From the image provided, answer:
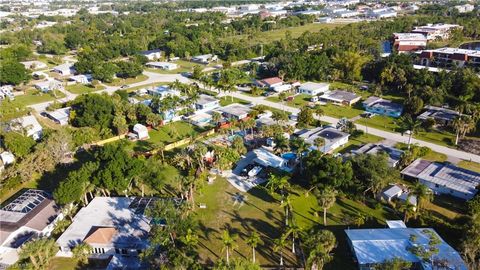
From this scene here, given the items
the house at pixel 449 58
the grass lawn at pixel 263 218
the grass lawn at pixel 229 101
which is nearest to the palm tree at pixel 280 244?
the grass lawn at pixel 263 218

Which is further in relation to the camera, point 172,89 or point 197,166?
point 172,89

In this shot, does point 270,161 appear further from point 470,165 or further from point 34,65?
point 34,65

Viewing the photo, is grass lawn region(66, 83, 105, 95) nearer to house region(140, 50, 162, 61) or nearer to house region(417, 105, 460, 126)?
house region(140, 50, 162, 61)

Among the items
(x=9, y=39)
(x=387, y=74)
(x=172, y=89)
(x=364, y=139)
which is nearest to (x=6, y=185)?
(x=172, y=89)

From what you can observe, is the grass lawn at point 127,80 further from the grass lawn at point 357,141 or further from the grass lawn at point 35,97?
the grass lawn at point 357,141

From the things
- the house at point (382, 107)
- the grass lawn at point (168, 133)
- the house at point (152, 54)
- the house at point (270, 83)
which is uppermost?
the house at point (152, 54)

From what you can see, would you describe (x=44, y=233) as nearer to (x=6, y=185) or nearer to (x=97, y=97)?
(x=6, y=185)

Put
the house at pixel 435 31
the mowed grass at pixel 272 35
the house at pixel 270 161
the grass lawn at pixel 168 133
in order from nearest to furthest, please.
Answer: the house at pixel 270 161 < the grass lawn at pixel 168 133 < the house at pixel 435 31 < the mowed grass at pixel 272 35
